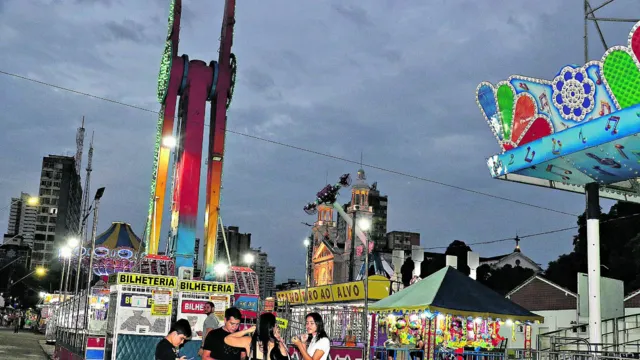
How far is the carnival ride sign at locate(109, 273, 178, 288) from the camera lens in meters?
16.5

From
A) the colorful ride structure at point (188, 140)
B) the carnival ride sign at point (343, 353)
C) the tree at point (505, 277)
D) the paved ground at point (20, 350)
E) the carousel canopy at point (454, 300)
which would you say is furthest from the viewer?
the tree at point (505, 277)

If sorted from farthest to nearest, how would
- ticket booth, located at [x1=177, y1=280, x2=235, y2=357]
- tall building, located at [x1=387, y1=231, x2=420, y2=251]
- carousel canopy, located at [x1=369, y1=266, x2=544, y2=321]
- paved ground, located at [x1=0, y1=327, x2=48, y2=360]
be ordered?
tall building, located at [x1=387, y1=231, x2=420, y2=251] → paved ground, located at [x1=0, y1=327, x2=48, y2=360] → carousel canopy, located at [x1=369, y1=266, x2=544, y2=321] → ticket booth, located at [x1=177, y1=280, x2=235, y2=357]

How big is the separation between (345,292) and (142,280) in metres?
14.2

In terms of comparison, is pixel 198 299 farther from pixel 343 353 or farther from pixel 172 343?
pixel 172 343

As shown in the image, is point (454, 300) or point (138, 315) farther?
point (454, 300)

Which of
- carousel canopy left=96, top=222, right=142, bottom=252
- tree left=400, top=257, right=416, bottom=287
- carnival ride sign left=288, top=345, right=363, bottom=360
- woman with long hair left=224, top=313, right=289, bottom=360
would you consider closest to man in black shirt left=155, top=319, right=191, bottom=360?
woman with long hair left=224, top=313, right=289, bottom=360

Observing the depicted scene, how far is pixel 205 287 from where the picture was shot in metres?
17.9

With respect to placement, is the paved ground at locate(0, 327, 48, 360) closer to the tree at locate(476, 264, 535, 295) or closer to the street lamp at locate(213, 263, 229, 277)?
the street lamp at locate(213, 263, 229, 277)

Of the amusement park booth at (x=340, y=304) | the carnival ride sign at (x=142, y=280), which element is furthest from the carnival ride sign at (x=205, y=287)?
the amusement park booth at (x=340, y=304)

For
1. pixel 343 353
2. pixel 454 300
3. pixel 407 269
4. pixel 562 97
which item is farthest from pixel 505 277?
pixel 562 97

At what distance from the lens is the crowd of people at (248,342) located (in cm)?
689

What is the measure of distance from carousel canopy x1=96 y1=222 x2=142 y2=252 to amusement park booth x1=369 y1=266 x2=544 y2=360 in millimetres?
36654

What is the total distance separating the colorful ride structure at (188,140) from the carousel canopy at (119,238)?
21.2m

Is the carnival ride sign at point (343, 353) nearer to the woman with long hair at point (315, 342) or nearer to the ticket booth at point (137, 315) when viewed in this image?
the ticket booth at point (137, 315)
